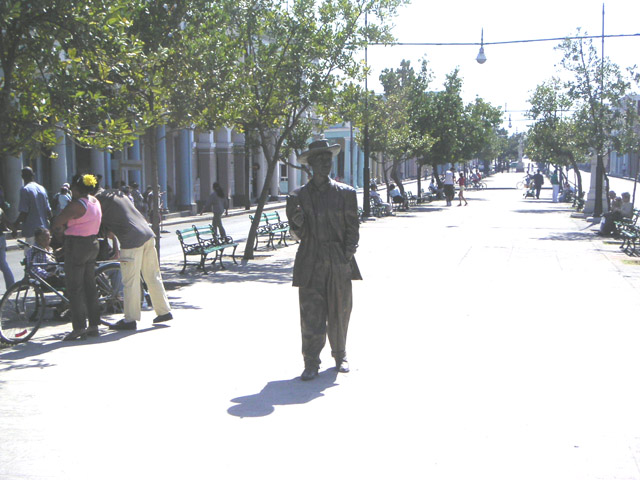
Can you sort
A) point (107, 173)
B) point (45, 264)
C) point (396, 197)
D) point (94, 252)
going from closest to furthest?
1. point (94, 252)
2. point (45, 264)
3. point (107, 173)
4. point (396, 197)

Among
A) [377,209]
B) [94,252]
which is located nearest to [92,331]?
[94,252]

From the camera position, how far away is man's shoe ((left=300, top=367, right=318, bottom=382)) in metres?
6.31

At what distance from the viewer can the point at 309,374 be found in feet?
20.7

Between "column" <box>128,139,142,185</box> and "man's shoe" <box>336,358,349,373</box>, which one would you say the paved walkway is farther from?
"column" <box>128,139,142,185</box>

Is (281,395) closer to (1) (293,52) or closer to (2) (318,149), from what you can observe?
(2) (318,149)

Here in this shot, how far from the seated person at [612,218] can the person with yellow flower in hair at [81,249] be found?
16.0 m

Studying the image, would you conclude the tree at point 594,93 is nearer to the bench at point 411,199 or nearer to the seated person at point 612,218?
the seated person at point 612,218

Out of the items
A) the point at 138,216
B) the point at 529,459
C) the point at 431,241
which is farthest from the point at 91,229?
the point at 431,241

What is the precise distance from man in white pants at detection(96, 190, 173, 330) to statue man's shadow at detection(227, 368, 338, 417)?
2.66 meters

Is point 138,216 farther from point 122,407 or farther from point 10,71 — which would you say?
point 122,407

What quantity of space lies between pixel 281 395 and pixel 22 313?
130 inches

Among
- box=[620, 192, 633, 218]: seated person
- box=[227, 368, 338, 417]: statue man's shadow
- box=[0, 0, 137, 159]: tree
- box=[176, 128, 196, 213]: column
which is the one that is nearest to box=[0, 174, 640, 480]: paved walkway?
box=[227, 368, 338, 417]: statue man's shadow

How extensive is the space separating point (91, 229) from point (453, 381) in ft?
12.9

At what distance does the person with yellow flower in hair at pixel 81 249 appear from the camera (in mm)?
7715
